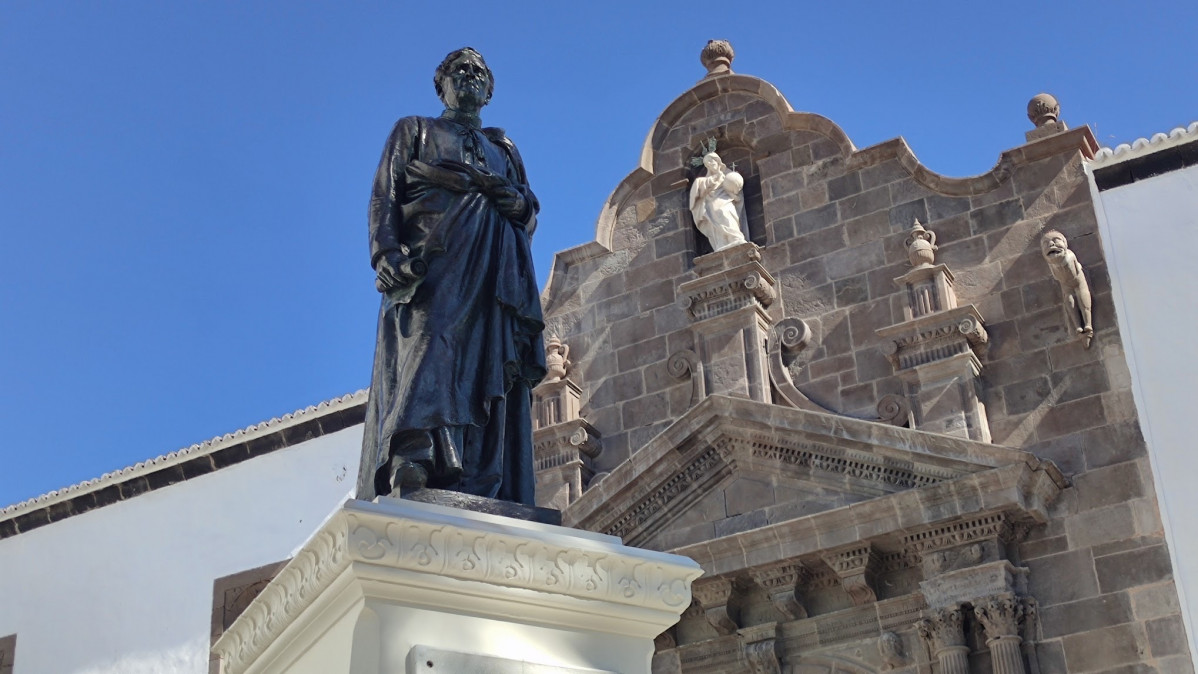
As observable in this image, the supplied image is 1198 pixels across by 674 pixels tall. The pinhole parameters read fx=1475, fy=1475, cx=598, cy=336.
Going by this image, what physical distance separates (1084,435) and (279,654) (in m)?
7.53

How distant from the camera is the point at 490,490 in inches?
163

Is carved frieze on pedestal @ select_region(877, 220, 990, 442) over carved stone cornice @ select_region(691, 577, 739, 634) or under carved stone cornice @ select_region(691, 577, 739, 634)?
over

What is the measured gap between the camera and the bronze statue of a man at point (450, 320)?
403 cm

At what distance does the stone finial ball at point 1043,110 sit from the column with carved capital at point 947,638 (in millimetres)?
3939

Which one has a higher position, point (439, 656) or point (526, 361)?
point (526, 361)

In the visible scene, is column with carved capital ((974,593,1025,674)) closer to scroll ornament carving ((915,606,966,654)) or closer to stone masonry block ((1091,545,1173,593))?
scroll ornament carving ((915,606,966,654))

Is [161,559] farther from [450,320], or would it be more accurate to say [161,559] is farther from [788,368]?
[450,320]

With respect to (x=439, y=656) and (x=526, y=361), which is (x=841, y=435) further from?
(x=439, y=656)

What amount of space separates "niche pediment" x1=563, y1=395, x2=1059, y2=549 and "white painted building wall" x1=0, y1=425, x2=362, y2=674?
316cm

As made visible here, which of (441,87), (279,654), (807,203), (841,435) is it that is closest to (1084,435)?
(841,435)

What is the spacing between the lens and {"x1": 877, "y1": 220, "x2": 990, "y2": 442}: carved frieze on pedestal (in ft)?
34.4

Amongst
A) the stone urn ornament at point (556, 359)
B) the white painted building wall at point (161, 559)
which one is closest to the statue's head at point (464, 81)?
the stone urn ornament at point (556, 359)

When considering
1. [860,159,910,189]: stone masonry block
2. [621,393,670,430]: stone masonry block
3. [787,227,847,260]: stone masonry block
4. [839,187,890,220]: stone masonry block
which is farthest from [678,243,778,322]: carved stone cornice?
[860,159,910,189]: stone masonry block

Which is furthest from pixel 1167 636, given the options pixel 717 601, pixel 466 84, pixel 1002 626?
pixel 466 84
